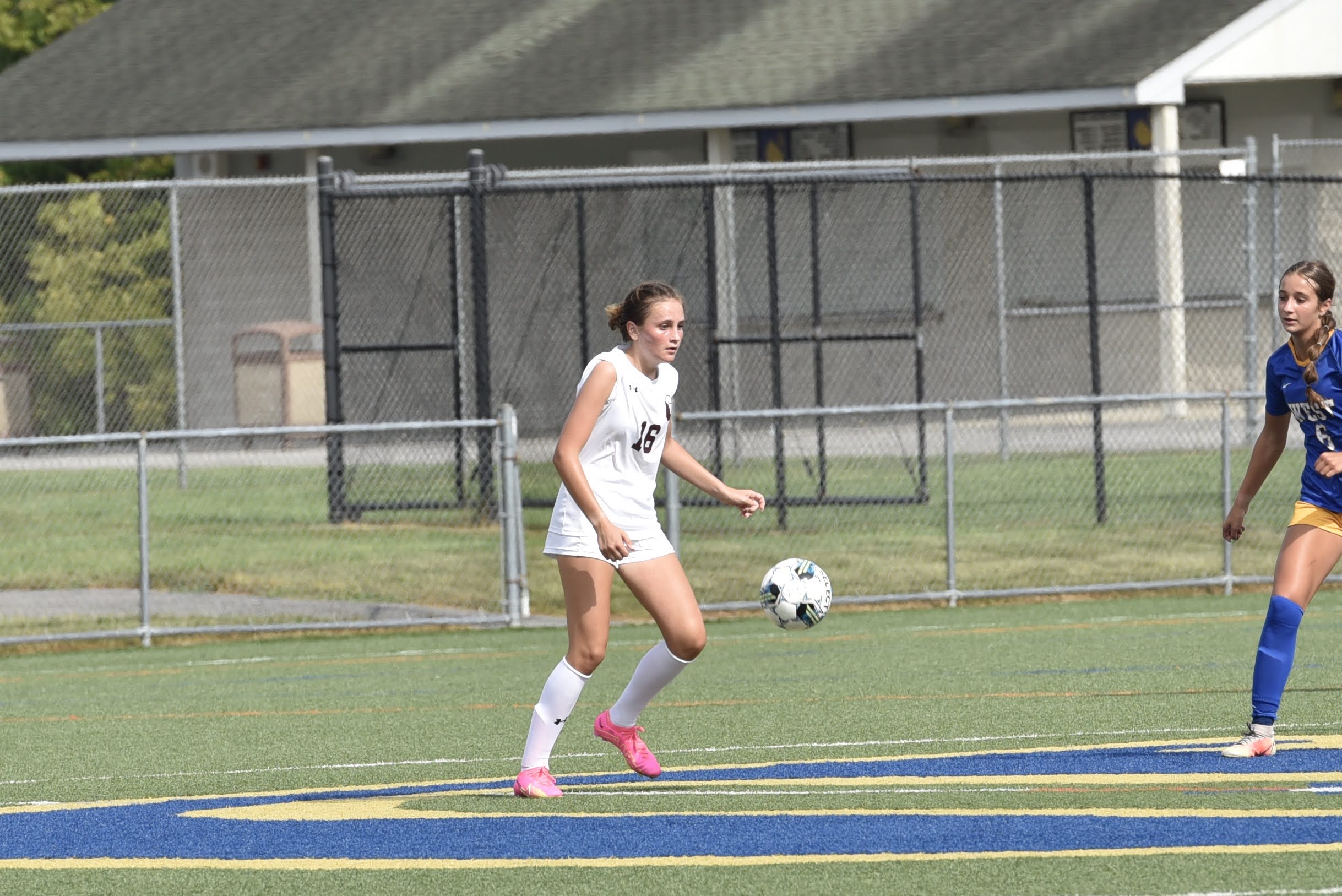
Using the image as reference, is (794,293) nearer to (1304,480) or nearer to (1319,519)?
(1304,480)

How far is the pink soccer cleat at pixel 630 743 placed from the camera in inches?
325

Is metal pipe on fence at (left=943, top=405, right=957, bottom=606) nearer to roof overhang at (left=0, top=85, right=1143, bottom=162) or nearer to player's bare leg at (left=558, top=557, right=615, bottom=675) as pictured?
player's bare leg at (left=558, top=557, right=615, bottom=675)

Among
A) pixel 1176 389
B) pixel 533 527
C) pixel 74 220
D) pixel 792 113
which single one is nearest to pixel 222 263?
pixel 74 220

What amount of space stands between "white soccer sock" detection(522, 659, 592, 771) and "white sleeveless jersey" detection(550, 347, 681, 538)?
0.55m

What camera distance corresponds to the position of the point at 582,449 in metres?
7.81

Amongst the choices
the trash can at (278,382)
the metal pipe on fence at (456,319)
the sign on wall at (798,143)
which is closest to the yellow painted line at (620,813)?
the metal pipe on fence at (456,319)

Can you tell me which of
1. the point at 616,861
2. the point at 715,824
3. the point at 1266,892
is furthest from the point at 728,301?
the point at 1266,892

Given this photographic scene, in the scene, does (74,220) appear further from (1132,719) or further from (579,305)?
(1132,719)

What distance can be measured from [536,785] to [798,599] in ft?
4.57

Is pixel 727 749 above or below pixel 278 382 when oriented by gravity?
below

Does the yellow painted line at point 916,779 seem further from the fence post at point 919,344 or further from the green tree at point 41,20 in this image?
the green tree at point 41,20

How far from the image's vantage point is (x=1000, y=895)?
6094 millimetres

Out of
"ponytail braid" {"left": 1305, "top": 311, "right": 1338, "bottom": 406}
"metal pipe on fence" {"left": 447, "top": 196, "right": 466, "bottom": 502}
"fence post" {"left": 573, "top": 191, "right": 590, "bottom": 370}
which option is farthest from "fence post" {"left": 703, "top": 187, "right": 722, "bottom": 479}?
"ponytail braid" {"left": 1305, "top": 311, "right": 1338, "bottom": 406}

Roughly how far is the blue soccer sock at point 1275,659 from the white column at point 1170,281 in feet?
44.8
